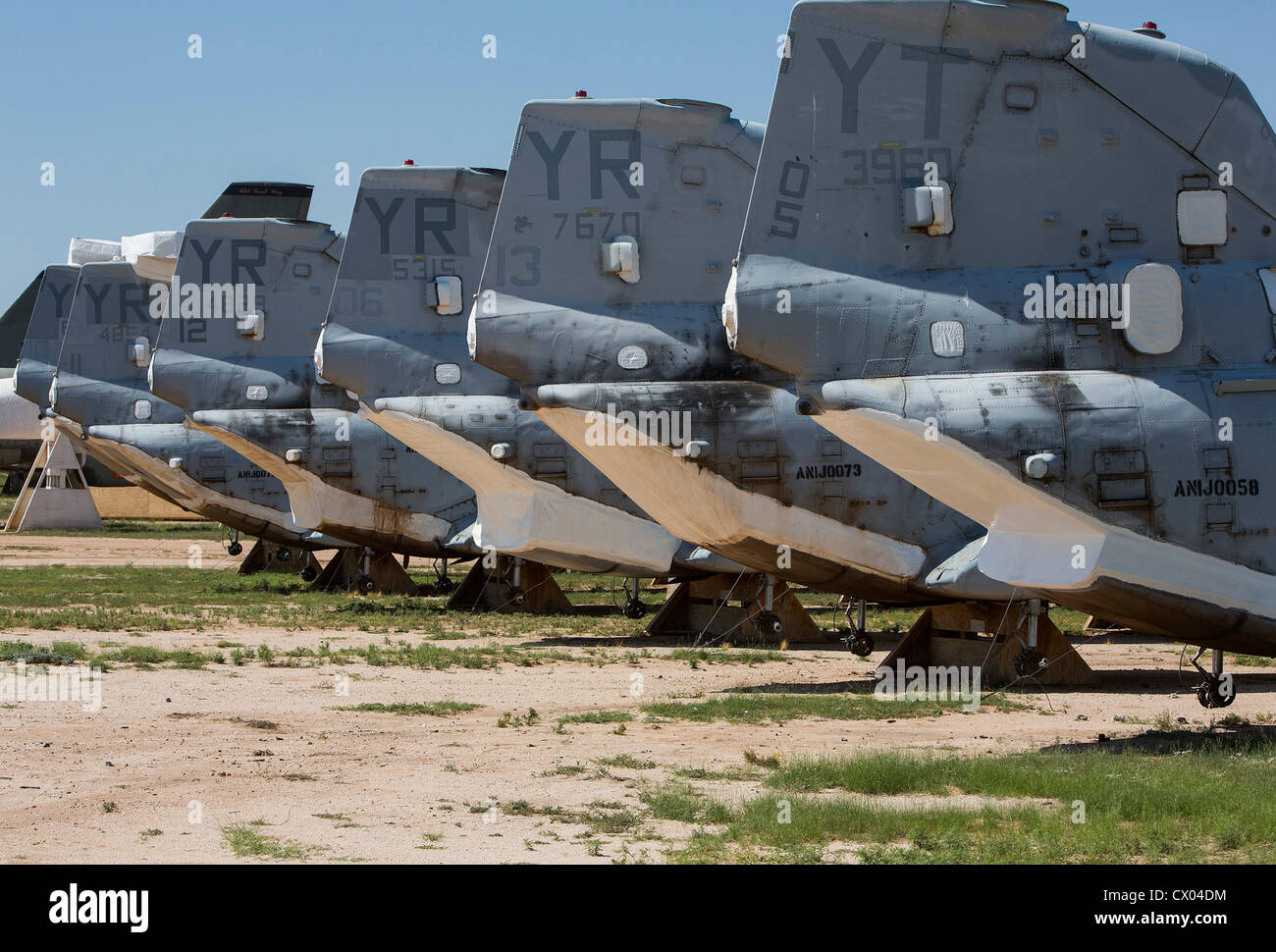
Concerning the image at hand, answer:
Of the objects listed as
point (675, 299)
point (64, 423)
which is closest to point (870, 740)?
point (675, 299)

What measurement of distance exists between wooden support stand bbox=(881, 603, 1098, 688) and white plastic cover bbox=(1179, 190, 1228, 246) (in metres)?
5.24

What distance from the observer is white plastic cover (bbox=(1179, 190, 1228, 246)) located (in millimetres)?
14930

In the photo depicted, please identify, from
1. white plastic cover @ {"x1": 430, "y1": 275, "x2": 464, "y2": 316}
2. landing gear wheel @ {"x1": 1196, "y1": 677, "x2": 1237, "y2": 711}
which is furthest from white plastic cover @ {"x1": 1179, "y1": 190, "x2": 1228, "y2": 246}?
white plastic cover @ {"x1": 430, "y1": 275, "x2": 464, "y2": 316}

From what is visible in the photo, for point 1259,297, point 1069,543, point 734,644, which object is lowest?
point 734,644

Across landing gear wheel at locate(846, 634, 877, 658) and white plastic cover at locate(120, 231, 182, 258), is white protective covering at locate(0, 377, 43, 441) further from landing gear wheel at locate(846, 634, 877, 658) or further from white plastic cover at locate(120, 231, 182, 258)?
landing gear wheel at locate(846, 634, 877, 658)

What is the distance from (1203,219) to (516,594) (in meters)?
17.3

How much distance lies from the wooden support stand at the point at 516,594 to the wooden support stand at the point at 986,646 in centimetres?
1128

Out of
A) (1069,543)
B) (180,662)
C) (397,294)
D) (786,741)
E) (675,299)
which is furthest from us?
(397,294)

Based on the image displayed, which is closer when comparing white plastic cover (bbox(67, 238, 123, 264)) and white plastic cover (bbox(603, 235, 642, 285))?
white plastic cover (bbox(603, 235, 642, 285))

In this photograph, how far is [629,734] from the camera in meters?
15.4

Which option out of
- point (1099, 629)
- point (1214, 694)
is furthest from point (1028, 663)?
point (1099, 629)

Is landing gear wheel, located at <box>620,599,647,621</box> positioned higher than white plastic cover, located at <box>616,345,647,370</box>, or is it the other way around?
white plastic cover, located at <box>616,345,647,370</box>
